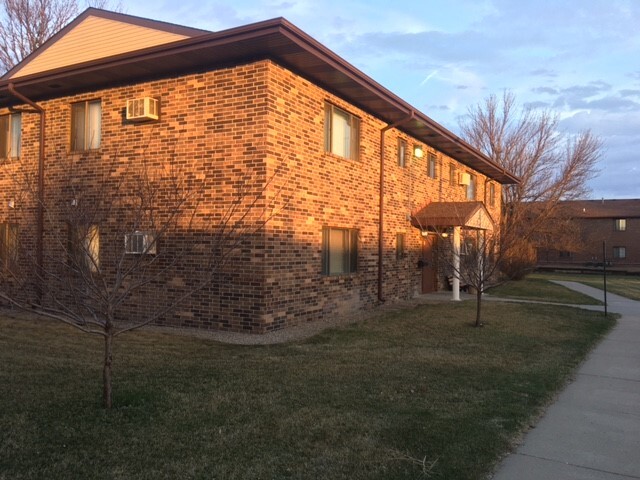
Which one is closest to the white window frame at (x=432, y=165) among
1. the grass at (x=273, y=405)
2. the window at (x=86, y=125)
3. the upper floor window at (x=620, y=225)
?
the grass at (x=273, y=405)

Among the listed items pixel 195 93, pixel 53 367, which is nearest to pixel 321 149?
pixel 195 93

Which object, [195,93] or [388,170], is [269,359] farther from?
[388,170]

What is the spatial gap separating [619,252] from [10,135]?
49.5 m

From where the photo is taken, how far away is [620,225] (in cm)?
4809

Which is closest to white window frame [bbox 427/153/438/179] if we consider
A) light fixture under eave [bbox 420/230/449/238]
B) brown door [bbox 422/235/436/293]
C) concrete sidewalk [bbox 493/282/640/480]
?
light fixture under eave [bbox 420/230/449/238]

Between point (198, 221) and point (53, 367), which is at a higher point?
point (198, 221)

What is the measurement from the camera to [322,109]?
10.9 m

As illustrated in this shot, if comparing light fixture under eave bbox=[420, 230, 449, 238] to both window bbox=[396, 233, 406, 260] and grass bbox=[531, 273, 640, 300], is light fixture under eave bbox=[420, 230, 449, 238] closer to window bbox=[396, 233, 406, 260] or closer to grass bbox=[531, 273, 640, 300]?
window bbox=[396, 233, 406, 260]

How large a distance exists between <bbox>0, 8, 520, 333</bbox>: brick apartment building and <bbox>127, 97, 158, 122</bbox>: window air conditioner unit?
3cm

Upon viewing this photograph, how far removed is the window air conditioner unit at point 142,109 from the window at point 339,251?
13.2ft

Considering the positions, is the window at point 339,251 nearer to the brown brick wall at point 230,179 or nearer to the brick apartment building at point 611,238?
the brown brick wall at point 230,179

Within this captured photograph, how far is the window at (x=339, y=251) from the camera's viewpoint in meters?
11.1

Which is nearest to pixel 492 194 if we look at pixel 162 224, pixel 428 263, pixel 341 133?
pixel 428 263

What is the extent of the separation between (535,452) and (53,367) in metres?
5.34
